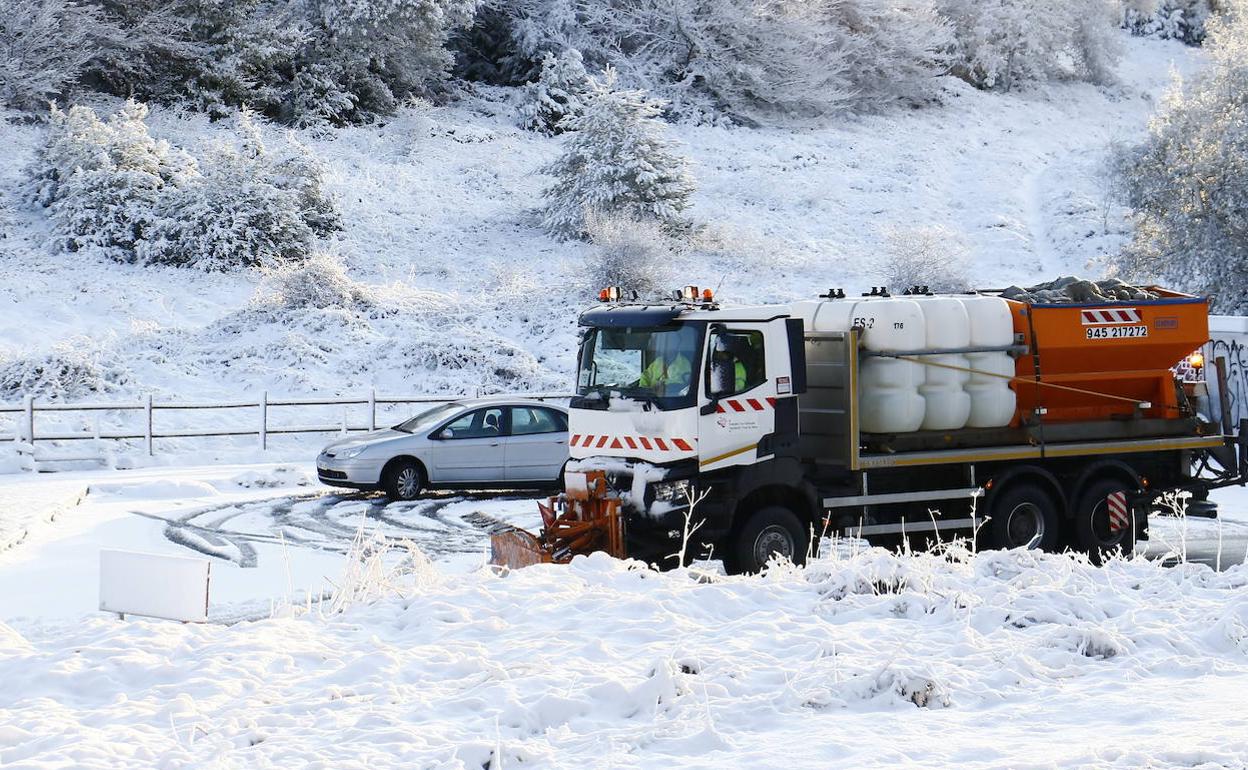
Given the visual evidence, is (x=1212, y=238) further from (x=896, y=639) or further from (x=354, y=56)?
(x=354, y=56)

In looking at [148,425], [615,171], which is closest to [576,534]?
[148,425]

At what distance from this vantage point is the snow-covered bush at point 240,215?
104 feet

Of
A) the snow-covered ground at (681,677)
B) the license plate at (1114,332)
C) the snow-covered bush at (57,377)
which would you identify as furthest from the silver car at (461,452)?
the snow-covered ground at (681,677)

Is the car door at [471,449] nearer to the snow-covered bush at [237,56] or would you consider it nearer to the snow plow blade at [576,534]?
the snow plow blade at [576,534]

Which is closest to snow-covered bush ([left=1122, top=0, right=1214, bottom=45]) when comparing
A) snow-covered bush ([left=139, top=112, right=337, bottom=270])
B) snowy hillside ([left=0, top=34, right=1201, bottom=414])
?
snowy hillside ([left=0, top=34, right=1201, bottom=414])

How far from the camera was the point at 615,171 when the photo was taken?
35250 millimetres

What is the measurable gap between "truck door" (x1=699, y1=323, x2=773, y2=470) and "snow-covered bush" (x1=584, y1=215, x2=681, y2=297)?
17.7 meters

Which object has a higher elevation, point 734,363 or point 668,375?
point 734,363

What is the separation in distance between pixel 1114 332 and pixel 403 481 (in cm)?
927

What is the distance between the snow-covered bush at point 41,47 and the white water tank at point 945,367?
3057 centimetres

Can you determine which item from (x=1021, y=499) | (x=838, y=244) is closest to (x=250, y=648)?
(x=1021, y=499)

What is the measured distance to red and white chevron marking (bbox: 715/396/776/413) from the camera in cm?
→ 1224

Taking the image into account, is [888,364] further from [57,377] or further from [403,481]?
[57,377]

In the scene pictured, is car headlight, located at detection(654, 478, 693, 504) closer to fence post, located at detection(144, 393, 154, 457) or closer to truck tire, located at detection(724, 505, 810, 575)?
truck tire, located at detection(724, 505, 810, 575)
